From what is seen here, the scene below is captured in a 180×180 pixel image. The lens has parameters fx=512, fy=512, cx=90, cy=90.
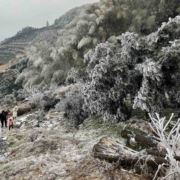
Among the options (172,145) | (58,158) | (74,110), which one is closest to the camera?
(172,145)

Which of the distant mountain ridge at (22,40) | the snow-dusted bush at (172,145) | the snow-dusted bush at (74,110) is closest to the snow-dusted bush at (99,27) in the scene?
the snow-dusted bush at (74,110)

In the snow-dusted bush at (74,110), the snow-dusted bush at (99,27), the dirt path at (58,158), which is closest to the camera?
the dirt path at (58,158)

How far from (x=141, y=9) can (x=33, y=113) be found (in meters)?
14.2

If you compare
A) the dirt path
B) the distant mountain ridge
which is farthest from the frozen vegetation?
the distant mountain ridge

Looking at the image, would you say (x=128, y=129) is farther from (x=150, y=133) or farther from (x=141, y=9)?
(x=141, y=9)

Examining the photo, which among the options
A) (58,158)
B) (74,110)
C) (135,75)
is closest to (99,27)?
(74,110)

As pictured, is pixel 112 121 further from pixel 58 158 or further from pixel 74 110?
pixel 58 158

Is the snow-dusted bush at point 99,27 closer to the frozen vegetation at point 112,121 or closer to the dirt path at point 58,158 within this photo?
the frozen vegetation at point 112,121

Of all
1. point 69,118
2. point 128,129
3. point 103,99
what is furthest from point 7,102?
point 128,129

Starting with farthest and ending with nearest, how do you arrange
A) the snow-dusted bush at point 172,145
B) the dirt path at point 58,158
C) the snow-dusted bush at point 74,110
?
the snow-dusted bush at point 74,110, the dirt path at point 58,158, the snow-dusted bush at point 172,145

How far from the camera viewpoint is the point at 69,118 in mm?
16516

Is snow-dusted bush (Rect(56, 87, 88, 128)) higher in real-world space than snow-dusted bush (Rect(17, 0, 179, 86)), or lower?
lower

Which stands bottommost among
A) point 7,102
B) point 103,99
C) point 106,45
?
point 7,102

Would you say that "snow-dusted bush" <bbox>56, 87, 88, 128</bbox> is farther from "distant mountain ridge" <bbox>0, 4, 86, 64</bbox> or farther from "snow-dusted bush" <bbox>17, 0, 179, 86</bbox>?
"distant mountain ridge" <bbox>0, 4, 86, 64</bbox>
